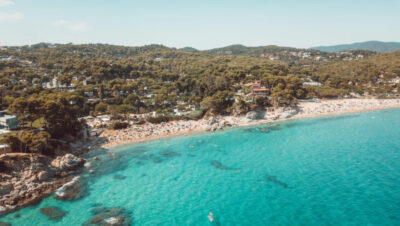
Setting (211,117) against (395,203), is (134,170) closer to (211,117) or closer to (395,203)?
(211,117)

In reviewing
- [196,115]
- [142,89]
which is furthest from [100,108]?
[196,115]

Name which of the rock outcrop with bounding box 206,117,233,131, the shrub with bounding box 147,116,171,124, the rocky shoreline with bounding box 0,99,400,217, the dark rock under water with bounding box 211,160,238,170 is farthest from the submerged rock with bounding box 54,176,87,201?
the rock outcrop with bounding box 206,117,233,131

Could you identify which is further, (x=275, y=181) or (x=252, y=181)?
(x=252, y=181)

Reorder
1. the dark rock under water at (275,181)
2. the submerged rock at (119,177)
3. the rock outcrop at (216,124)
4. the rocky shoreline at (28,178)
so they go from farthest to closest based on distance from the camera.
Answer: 1. the rock outcrop at (216,124)
2. the submerged rock at (119,177)
3. the dark rock under water at (275,181)
4. the rocky shoreline at (28,178)

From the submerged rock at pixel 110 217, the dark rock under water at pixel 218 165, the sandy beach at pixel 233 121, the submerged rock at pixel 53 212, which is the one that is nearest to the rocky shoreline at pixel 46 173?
the sandy beach at pixel 233 121

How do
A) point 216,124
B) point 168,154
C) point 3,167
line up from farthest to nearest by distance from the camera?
point 216,124 → point 168,154 → point 3,167

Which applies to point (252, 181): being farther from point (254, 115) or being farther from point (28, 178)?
point (254, 115)

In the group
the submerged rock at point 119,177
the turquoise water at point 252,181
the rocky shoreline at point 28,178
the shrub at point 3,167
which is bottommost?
the submerged rock at point 119,177

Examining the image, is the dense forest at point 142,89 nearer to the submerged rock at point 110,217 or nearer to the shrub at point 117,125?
the shrub at point 117,125
